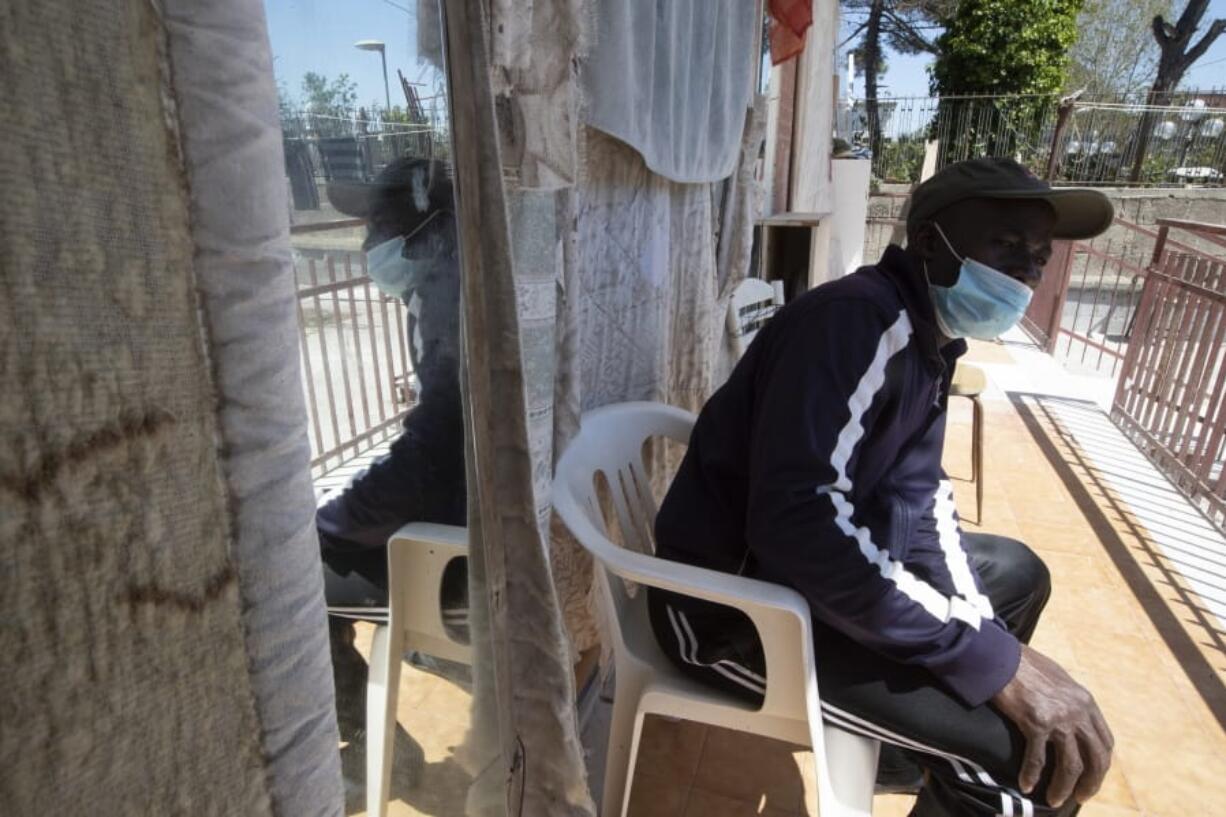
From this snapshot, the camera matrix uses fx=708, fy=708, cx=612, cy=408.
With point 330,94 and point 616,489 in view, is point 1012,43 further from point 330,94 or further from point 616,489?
point 330,94

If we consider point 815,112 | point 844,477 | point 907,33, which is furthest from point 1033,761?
point 907,33

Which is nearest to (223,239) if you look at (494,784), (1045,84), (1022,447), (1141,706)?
(494,784)

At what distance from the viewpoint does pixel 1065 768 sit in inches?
53.2

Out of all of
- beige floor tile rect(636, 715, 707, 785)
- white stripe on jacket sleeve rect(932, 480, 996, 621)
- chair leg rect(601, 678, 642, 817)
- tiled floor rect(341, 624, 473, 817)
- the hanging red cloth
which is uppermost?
the hanging red cloth

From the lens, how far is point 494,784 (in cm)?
110

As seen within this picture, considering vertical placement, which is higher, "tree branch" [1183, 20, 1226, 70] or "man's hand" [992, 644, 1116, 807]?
"tree branch" [1183, 20, 1226, 70]

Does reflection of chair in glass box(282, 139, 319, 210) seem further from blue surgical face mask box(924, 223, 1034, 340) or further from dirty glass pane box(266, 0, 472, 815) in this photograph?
blue surgical face mask box(924, 223, 1034, 340)

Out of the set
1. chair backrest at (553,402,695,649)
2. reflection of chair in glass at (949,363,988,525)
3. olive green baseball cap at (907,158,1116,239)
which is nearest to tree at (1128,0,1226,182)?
reflection of chair in glass at (949,363,988,525)

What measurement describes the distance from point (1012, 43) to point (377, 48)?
16694 mm

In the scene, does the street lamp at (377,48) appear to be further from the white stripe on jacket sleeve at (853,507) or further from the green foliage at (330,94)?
the white stripe on jacket sleeve at (853,507)

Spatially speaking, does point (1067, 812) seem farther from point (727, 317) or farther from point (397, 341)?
point (727, 317)

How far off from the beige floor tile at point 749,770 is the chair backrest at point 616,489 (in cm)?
68

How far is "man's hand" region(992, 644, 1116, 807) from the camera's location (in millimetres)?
1351

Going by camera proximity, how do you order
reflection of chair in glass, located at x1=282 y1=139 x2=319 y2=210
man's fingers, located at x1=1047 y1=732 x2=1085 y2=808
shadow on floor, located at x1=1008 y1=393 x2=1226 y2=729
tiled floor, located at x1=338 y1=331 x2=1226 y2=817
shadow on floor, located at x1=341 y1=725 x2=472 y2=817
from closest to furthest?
reflection of chair in glass, located at x1=282 y1=139 x2=319 y2=210 < shadow on floor, located at x1=341 y1=725 x2=472 y2=817 < tiled floor, located at x1=338 y1=331 x2=1226 y2=817 < man's fingers, located at x1=1047 y1=732 x2=1085 y2=808 < shadow on floor, located at x1=1008 y1=393 x2=1226 y2=729
